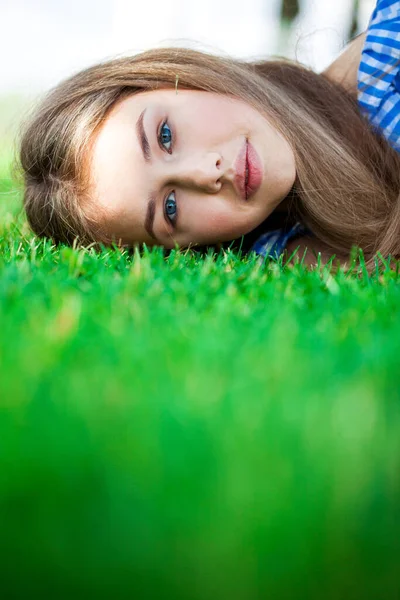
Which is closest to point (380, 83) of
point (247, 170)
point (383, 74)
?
point (383, 74)

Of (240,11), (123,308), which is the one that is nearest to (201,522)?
(123,308)

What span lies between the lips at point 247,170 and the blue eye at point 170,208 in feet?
0.82

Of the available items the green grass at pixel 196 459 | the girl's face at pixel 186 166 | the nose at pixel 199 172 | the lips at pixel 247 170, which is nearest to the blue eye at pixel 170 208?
the girl's face at pixel 186 166

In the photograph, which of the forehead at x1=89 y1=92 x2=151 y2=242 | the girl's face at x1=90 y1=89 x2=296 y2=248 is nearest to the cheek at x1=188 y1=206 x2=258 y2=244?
the girl's face at x1=90 y1=89 x2=296 y2=248

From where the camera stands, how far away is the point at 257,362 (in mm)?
1007

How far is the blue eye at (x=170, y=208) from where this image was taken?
2.43 metres

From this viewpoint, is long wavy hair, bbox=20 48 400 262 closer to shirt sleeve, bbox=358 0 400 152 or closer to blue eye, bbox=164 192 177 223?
shirt sleeve, bbox=358 0 400 152

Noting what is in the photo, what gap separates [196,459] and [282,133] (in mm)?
1893

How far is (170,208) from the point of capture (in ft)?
8.03

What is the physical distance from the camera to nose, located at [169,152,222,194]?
227 cm

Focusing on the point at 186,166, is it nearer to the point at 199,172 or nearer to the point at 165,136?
the point at 199,172

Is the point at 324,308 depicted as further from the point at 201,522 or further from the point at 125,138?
the point at 125,138

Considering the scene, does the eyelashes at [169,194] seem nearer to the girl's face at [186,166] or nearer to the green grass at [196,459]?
the girl's face at [186,166]

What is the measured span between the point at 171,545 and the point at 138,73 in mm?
2207
